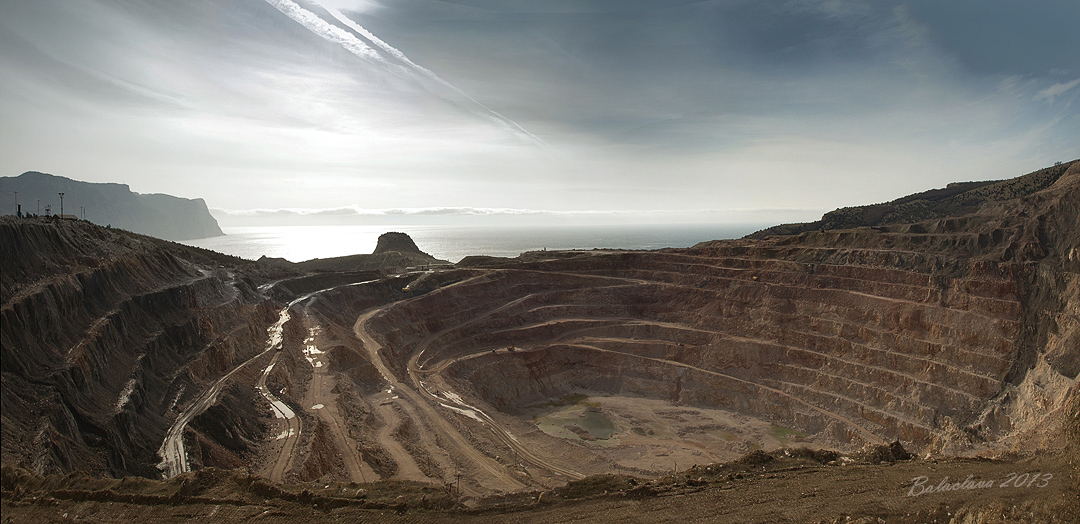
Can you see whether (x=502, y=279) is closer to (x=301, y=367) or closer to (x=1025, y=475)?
(x=301, y=367)

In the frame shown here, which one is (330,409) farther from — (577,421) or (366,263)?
(366,263)

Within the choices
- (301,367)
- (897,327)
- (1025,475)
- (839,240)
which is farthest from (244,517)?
(839,240)

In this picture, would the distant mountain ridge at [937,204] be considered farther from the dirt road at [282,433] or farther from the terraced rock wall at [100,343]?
the terraced rock wall at [100,343]

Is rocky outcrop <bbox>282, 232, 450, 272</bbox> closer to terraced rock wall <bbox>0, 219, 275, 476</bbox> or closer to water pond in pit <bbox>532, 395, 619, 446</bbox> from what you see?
terraced rock wall <bbox>0, 219, 275, 476</bbox>

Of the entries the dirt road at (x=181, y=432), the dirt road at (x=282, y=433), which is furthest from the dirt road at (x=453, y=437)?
the dirt road at (x=181, y=432)

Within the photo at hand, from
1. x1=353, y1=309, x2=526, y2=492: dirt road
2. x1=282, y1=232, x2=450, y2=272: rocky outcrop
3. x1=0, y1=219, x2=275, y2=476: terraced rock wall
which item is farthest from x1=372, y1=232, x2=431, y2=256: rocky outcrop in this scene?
x1=0, y1=219, x2=275, y2=476: terraced rock wall

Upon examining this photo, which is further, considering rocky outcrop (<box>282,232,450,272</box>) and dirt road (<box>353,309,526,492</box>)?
rocky outcrop (<box>282,232,450,272</box>)
